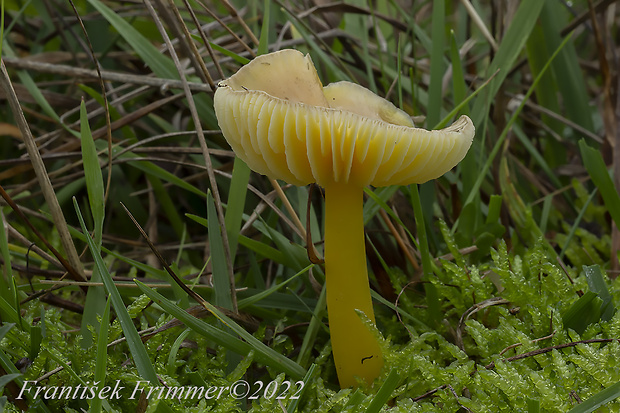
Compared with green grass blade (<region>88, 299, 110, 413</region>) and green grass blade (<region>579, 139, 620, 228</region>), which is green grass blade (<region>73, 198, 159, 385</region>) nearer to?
green grass blade (<region>88, 299, 110, 413</region>)

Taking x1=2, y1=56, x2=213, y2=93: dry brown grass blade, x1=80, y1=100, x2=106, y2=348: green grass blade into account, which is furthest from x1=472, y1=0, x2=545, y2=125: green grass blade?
x1=80, y1=100, x2=106, y2=348: green grass blade

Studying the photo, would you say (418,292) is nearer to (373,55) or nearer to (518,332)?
(518,332)

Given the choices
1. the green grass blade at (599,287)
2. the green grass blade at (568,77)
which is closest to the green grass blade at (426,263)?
the green grass blade at (599,287)

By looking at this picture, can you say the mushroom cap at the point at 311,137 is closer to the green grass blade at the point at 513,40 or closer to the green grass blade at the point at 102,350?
the green grass blade at the point at 102,350

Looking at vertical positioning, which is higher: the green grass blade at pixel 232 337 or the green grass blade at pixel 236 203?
the green grass blade at pixel 236 203

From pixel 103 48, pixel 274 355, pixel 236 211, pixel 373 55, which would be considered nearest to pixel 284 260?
pixel 236 211

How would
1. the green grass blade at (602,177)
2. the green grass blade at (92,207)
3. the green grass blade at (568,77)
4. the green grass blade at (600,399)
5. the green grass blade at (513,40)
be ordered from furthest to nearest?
the green grass blade at (568,77), the green grass blade at (513,40), the green grass blade at (602,177), the green grass blade at (92,207), the green grass blade at (600,399)

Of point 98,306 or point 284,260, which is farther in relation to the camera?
point 284,260
